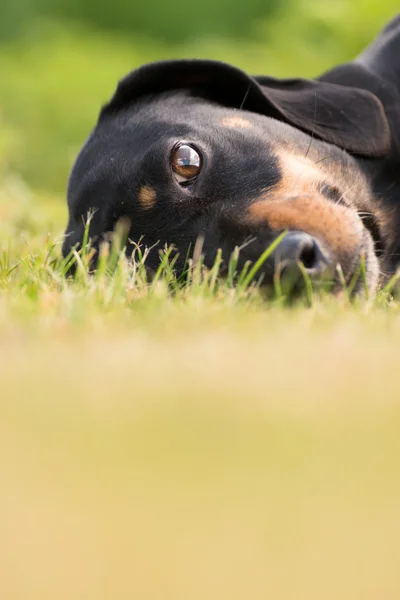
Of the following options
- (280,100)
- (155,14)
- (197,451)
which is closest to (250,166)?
(280,100)

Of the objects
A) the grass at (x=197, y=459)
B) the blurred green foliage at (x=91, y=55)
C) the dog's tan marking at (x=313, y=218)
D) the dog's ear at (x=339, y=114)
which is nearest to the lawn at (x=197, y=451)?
the grass at (x=197, y=459)

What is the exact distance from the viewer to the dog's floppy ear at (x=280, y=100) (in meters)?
2.98

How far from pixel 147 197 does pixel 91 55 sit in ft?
31.5

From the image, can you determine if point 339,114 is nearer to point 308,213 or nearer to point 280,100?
point 280,100

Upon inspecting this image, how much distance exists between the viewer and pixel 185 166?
255 centimetres

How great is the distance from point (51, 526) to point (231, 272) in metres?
1.29

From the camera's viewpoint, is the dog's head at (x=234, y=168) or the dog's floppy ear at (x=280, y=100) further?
the dog's floppy ear at (x=280, y=100)

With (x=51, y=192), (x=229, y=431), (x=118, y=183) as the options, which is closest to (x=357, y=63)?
(x=118, y=183)

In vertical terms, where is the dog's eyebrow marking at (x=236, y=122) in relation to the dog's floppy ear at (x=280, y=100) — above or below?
below

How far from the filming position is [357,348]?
156cm

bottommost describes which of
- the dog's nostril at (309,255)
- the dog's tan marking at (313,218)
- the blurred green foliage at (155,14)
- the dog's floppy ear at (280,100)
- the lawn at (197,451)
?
the lawn at (197,451)

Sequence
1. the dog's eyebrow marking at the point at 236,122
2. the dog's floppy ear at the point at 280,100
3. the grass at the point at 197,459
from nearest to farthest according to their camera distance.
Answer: the grass at the point at 197,459 < the dog's eyebrow marking at the point at 236,122 < the dog's floppy ear at the point at 280,100

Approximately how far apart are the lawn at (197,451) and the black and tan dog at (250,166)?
1.31 feet

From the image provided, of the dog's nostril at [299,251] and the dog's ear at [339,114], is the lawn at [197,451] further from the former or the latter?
the dog's ear at [339,114]
